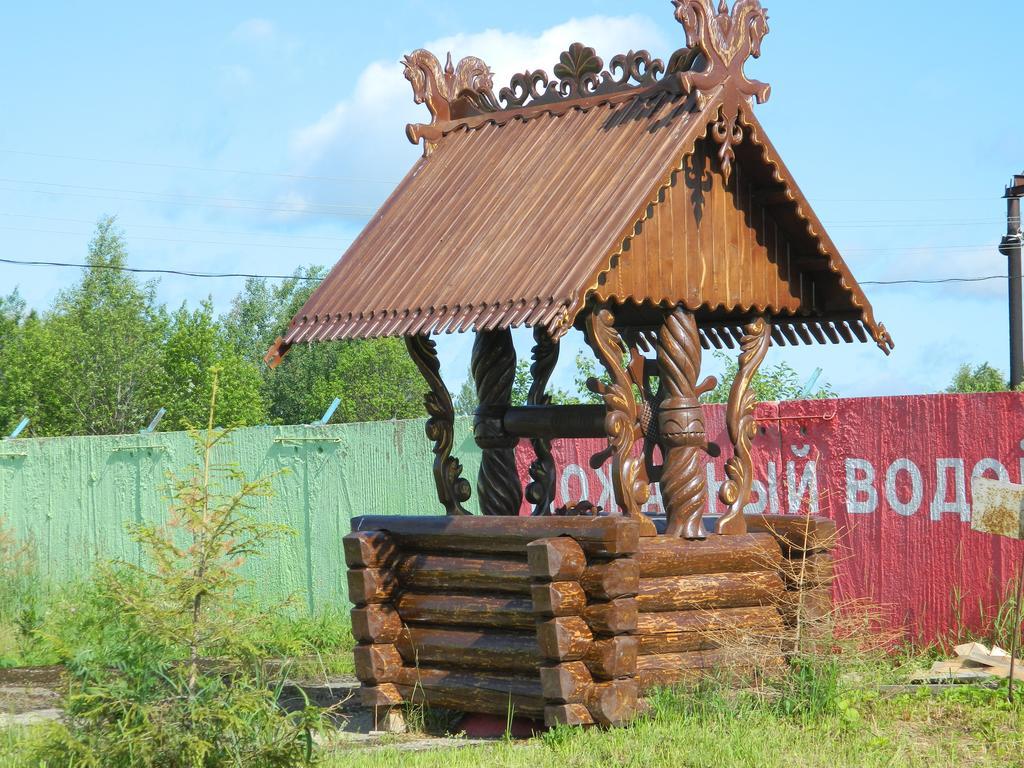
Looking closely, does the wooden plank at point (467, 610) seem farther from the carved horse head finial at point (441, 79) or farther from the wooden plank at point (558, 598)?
the carved horse head finial at point (441, 79)

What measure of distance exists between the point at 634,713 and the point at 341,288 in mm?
3387

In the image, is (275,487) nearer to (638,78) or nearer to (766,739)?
(638,78)

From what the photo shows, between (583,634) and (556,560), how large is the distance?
1.59 feet

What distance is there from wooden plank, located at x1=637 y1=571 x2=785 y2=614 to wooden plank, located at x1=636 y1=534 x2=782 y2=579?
46 millimetres

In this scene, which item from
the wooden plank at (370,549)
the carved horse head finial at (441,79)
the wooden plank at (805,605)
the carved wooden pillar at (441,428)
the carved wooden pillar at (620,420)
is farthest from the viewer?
the carved horse head finial at (441,79)

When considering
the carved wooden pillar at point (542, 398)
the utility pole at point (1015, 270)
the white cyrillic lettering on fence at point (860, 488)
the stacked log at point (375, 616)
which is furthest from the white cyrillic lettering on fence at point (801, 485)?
the utility pole at point (1015, 270)

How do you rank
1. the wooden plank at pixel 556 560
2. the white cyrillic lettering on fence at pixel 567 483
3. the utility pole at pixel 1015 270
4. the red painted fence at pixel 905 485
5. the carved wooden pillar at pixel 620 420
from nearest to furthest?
the wooden plank at pixel 556 560, the carved wooden pillar at pixel 620 420, the red painted fence at pixel 905 485, the white cyrillic lettering on fence at pixel 567 483, the utility pole at pixel 1015 270

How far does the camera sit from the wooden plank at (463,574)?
28.1ft

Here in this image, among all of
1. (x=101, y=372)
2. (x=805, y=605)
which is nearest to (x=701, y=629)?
(x=805, y=605)

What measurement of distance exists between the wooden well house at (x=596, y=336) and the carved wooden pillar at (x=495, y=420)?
0.02 m

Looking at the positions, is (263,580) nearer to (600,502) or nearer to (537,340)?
(600,502)

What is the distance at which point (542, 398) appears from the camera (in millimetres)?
10500

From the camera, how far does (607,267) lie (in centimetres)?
792

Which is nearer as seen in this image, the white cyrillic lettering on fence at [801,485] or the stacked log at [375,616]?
the stacked log at [375,616]
